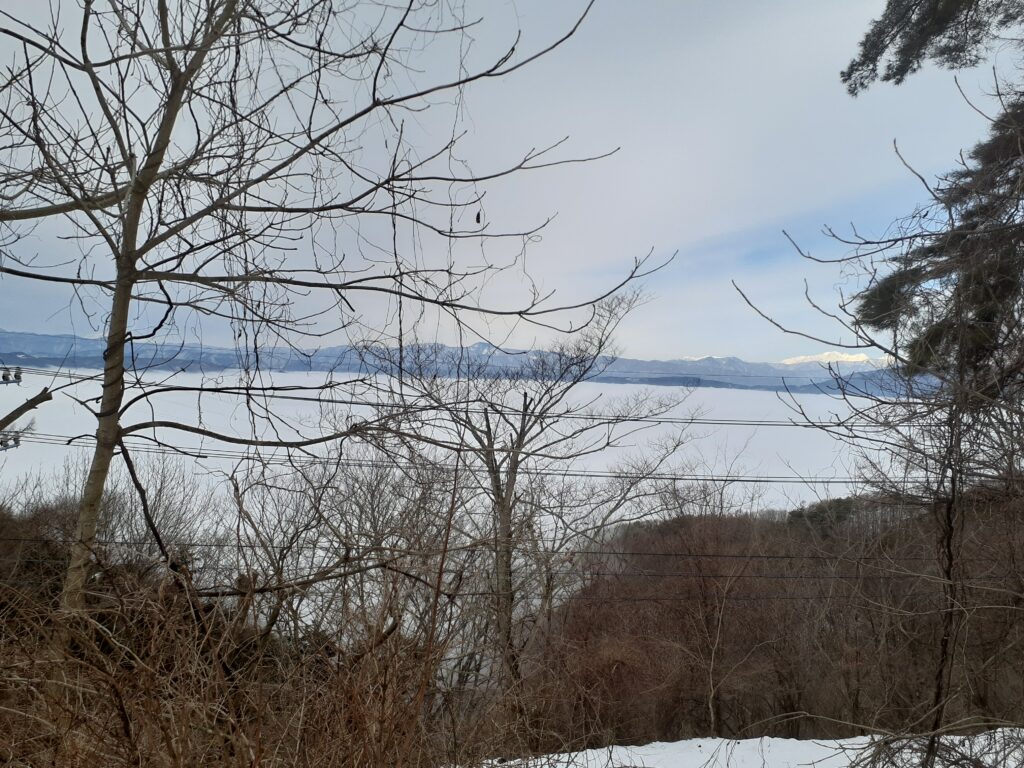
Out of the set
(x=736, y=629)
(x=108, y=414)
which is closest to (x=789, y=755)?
(x=736, y=629)

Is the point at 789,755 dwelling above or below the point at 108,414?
below

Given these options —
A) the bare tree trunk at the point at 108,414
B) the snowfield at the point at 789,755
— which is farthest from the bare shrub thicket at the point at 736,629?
the bare tree trunk at the point at 108,414

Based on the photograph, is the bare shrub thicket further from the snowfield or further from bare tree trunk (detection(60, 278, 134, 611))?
bare tree trunk (detection(60, 278, 134, 611))

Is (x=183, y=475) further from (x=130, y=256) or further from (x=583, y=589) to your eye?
(x=130, y=256)

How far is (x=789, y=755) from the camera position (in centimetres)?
1189

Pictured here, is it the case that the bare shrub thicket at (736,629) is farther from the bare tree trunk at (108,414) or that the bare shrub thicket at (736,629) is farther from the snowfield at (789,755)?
the bare tree trunk at (108,414)

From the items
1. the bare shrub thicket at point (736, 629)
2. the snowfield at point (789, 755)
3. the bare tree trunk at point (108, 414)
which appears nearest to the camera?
the bare tree trunk at point (108, 414)

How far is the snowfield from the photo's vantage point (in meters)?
4.35

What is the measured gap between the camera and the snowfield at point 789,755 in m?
4.35

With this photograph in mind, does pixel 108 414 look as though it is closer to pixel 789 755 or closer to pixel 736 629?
pixel 789 755

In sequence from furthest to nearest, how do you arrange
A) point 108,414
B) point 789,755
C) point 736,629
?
point 736,629 < point 789,755 < point 108,414

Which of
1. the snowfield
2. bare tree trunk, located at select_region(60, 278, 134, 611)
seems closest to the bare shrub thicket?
the snowfield

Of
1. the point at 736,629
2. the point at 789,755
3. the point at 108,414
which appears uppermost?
the point at 108,414

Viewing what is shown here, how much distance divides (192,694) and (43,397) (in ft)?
3.75
